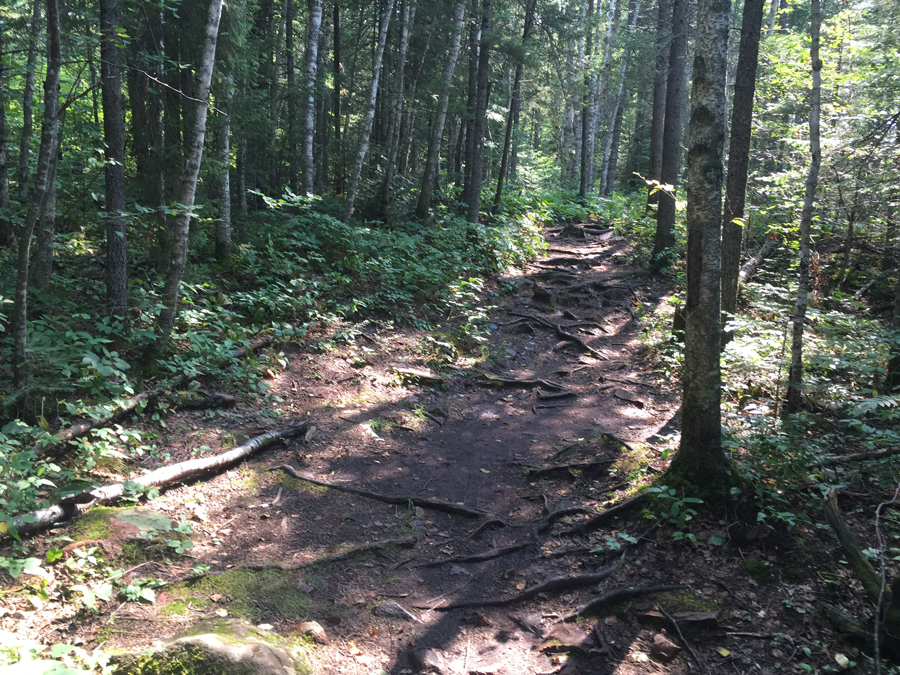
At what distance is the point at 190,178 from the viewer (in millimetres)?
7238

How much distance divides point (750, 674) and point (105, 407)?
6.03m

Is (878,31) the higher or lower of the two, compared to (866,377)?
higher

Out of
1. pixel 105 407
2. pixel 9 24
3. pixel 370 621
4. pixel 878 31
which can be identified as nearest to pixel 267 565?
A: pixel 370 621

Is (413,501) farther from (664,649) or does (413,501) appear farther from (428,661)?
(664,649)

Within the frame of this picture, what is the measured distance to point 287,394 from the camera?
313 inches

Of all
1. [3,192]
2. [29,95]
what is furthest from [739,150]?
[3,192]

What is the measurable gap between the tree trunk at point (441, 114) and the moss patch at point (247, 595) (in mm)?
13529

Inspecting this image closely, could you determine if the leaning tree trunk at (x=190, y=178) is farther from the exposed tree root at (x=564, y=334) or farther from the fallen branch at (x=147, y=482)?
the exposed tree root at (x=564, y=334)

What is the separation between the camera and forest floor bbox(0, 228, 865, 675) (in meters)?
3.86

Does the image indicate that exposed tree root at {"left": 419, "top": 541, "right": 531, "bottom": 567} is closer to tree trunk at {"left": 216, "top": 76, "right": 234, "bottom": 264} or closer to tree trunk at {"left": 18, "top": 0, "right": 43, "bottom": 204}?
tree trunk at {"left": 216, "top": 76, "right": 234, "bottom": 264}

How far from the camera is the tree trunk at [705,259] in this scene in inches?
191

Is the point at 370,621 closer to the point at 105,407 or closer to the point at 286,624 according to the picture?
the point at 286,624

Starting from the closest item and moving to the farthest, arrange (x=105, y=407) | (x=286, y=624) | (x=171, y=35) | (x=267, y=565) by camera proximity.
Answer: (x=286, y=624) < (x=267, y=565) < (x=105, y=407) < (x=171, y=35)

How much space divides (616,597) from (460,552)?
5.10 ft
